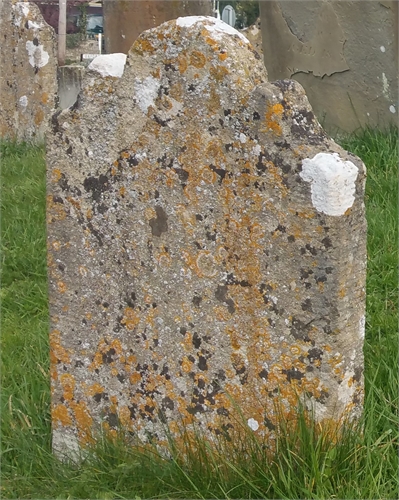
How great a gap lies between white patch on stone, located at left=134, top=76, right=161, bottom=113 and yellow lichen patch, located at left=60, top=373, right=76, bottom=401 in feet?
3.11

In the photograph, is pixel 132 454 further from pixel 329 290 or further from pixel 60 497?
pixel 329 290

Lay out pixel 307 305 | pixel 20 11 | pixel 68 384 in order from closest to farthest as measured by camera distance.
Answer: pixel 307 305
pixel 68 384
pixel 20 11

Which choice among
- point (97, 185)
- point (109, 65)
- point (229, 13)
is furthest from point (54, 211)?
point (229, 13)

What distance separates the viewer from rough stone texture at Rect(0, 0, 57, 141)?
8.09m

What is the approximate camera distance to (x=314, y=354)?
228 centimetres

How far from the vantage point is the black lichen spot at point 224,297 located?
238 centimetres

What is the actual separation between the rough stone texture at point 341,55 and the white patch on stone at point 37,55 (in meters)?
3.10

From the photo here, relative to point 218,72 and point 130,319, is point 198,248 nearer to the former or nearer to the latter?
point 130,319

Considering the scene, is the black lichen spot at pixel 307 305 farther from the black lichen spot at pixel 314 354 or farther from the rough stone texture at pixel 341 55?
the rough stone texture at pixel 341 55

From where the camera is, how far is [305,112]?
2238mm

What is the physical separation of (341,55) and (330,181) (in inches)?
132

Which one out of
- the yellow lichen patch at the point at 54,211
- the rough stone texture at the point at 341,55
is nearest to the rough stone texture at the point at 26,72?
the rough stone texture at the point at 341,55

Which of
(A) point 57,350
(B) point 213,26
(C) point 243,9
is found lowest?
(C) point 243,9

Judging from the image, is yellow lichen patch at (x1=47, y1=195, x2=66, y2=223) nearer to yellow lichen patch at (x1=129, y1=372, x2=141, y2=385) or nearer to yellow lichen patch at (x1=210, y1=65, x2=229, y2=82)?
yellow lichen patch at (x1=129, y1=372, x2=141, y2=385)
